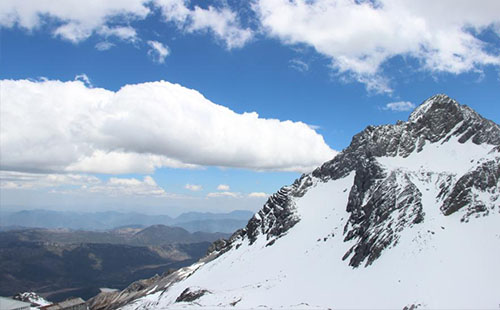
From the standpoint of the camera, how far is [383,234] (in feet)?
244

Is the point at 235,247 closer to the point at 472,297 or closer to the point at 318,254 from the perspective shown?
the point at 318,254

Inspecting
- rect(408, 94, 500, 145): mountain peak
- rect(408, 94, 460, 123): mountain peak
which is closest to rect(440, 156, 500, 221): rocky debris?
rect(408, 94, 500, 145): mountain peak

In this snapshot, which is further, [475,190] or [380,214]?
[380,214]

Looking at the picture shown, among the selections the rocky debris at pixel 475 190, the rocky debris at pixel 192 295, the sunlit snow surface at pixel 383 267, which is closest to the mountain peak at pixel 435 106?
the sunlit snow surface at pixel 383 267

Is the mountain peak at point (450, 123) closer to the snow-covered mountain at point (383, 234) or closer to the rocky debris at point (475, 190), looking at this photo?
the snow-covered mountain at point (383, 234)

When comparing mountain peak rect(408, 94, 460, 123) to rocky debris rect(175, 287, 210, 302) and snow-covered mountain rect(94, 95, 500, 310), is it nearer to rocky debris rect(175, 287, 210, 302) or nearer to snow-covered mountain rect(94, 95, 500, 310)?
snow-covered mountain rect(94, 95, 500, 310)

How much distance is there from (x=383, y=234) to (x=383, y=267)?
977 cm

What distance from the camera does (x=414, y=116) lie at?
123 metres

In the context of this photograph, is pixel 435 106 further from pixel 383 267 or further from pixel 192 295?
pixel 192 295

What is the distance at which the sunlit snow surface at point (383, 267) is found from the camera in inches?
2169

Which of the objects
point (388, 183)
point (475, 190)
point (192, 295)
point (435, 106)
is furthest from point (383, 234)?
point (435, 106)

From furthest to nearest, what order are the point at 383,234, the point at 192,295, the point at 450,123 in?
the point at 450,123
the point at 192,295
the point at 383,234

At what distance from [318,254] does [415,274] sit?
3220cm

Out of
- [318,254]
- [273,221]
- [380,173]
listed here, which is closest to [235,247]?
[273,221]
